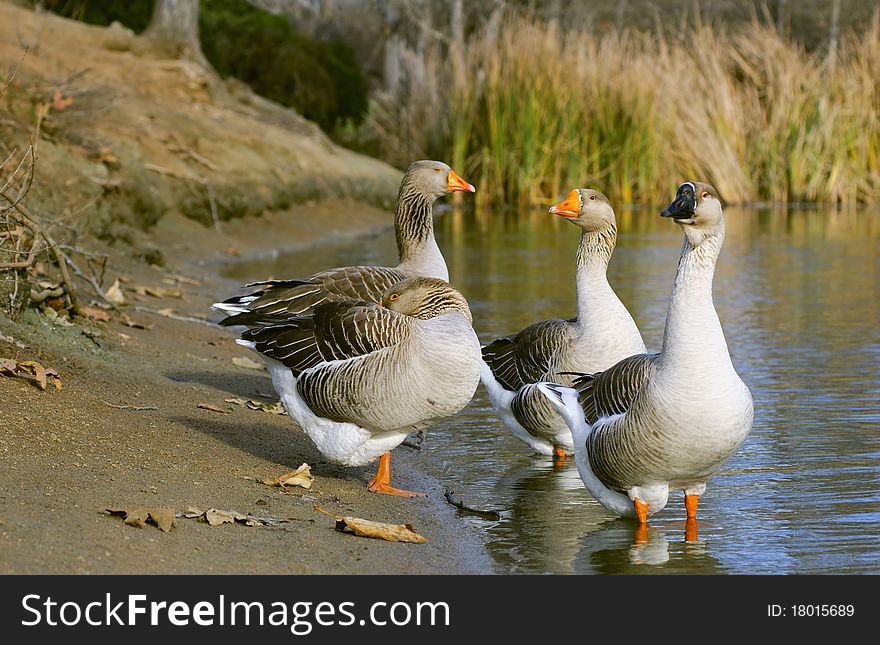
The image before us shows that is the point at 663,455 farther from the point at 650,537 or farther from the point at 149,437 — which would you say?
the point at 149,437

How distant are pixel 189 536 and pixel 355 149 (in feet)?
83.3

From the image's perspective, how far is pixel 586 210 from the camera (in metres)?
7.82

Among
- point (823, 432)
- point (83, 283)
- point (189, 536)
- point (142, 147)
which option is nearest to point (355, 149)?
point (142, 147)

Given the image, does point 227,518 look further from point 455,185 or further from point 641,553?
point 455,185

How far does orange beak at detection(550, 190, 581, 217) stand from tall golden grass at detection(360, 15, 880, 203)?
16920 mm

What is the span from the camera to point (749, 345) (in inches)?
415

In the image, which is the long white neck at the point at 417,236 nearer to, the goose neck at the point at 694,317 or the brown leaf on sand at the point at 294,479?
the brown leaf on sand at the point at 294,479

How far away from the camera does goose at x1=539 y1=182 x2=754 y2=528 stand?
5.46 metres

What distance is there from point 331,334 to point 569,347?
1.59 m

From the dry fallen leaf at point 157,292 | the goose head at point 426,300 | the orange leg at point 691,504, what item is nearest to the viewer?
the orange leg at point 691,504

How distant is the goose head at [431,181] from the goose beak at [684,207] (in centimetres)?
337

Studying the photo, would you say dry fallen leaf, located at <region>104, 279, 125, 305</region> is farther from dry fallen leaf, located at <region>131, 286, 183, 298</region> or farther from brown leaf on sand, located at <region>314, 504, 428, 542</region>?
brown leaf on sand, located at <region>314, 504, 428, 542</region>

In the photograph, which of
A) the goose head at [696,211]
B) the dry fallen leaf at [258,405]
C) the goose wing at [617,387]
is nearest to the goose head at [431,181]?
the dry fallen leaf at [258,405]

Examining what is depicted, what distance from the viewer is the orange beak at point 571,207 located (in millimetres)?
7734
